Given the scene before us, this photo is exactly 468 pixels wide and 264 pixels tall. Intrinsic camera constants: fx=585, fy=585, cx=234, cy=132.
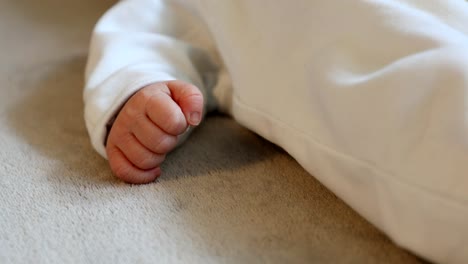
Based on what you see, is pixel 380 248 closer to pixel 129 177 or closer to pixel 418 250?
pixel 418 250

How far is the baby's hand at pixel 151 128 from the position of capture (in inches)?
23.1

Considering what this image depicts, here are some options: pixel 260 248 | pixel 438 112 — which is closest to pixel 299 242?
pixel 260 248

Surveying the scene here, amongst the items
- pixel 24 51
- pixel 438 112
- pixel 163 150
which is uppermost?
pixel 438 112

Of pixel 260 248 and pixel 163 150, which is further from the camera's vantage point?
pixel 163 150

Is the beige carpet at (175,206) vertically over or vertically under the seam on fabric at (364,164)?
under

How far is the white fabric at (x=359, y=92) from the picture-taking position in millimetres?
443

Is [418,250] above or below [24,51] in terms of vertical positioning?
above

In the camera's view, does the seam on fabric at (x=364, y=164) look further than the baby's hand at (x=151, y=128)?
No

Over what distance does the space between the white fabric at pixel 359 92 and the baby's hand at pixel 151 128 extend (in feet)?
0.12

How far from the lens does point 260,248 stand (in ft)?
1.62

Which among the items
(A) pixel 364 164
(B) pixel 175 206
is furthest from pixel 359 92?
(B) pixel 175 206

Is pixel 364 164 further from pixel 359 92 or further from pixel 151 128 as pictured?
pixel 151 128

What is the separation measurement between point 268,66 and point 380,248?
0.22 metres

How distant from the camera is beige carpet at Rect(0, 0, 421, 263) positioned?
19.3 inches
